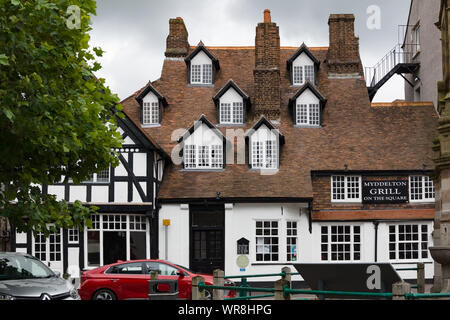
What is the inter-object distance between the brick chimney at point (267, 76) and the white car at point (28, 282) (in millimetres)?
16089

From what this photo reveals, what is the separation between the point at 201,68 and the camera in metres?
31.2

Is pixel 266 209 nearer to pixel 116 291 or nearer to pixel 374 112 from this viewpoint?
pixel 374 112

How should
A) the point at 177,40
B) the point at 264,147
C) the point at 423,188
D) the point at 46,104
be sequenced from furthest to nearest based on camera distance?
1. the point at 177,40
2. the point at 264,147
3. the point at 423,188
4. the point at 46,104

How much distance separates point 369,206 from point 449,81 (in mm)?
12625

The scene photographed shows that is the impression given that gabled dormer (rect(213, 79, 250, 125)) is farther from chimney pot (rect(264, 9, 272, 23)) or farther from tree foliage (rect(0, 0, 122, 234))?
tree foliage (rect(0, 0, 122, 234))

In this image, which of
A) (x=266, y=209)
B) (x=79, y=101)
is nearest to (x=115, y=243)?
(x=266, y=209)

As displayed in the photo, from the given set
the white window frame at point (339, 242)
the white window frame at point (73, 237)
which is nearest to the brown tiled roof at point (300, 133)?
the white window frame at point (339, 242)

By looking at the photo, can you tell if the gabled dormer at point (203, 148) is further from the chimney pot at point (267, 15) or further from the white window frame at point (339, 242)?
the chimney pot at point (267, 15)

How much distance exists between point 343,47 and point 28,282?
2098cm

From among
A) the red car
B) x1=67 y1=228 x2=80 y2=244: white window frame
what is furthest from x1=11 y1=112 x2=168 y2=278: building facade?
the red car

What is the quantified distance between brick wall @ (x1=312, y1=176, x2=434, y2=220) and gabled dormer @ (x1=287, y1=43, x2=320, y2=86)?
5.77 meters

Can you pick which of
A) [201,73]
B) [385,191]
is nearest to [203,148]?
[201,73]

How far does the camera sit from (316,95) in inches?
1141

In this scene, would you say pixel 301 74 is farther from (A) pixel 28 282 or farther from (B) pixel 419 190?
(A) pixel 28 282
